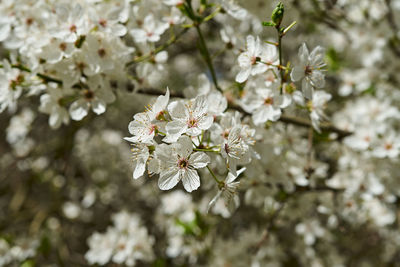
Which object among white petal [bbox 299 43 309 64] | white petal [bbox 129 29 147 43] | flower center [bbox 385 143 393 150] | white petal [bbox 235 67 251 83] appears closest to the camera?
white petal [bbox 299 43 309 64]

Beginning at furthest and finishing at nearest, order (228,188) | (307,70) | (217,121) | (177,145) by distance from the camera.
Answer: (217,121), (307,70), (228,188), (177,145)

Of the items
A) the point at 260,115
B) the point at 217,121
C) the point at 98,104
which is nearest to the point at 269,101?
the point at 260,115

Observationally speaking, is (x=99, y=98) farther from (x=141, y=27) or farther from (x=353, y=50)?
(x=353, y=50)

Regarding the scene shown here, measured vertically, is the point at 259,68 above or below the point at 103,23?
below

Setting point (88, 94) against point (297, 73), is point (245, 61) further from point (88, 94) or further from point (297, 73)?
point (88, 94)

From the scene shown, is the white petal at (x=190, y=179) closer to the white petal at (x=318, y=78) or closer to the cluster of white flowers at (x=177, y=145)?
the cluster of white flowers at (x=177, y=145)

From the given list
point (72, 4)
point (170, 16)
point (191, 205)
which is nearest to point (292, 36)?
point (191, 205)

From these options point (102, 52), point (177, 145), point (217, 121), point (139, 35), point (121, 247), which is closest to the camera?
point (177, 145)

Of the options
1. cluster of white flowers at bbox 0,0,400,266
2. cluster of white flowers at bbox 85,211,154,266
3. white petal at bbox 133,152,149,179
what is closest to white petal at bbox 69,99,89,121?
cluster of white flowers at bbox 0,0,400,266

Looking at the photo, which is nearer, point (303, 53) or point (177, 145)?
point (177, 145)

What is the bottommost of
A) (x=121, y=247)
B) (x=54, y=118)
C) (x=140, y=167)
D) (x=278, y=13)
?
→ (x=121, y=247)

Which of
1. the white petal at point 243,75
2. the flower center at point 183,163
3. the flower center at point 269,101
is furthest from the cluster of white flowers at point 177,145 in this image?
the flower center at point 269,101

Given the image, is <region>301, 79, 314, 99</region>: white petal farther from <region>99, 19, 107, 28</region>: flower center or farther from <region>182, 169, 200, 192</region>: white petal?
<region>99, 19, 107, 28</region>: flower center
